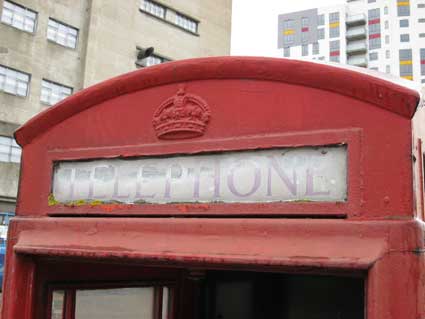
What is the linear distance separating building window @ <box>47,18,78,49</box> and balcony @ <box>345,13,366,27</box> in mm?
52258

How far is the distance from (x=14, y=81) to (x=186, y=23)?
1038 cm

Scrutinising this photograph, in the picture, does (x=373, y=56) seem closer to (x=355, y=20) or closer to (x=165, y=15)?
(x=355, y=20)

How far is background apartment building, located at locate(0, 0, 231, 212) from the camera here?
20.6m

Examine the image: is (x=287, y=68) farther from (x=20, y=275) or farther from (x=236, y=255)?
(x=20, y=275)

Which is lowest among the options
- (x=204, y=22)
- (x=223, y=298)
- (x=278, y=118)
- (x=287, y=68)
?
(x=223, y=298)

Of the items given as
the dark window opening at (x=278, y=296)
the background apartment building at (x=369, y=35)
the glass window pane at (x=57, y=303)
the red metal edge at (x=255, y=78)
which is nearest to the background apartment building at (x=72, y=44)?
the dark window opening at (x=278, y=296)

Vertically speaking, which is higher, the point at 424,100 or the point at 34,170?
the point at 424,100

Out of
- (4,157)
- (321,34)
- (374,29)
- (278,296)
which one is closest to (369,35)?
(374,29)

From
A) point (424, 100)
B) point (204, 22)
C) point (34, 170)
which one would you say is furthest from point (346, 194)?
point (204, 22)

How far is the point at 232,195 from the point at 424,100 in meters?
1.50

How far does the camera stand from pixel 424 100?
130 inches

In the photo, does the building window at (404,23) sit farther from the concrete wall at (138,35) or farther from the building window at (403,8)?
the concrete wall at (138,35)

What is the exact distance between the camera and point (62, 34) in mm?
22938

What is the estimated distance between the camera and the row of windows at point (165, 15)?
26.5 metres
